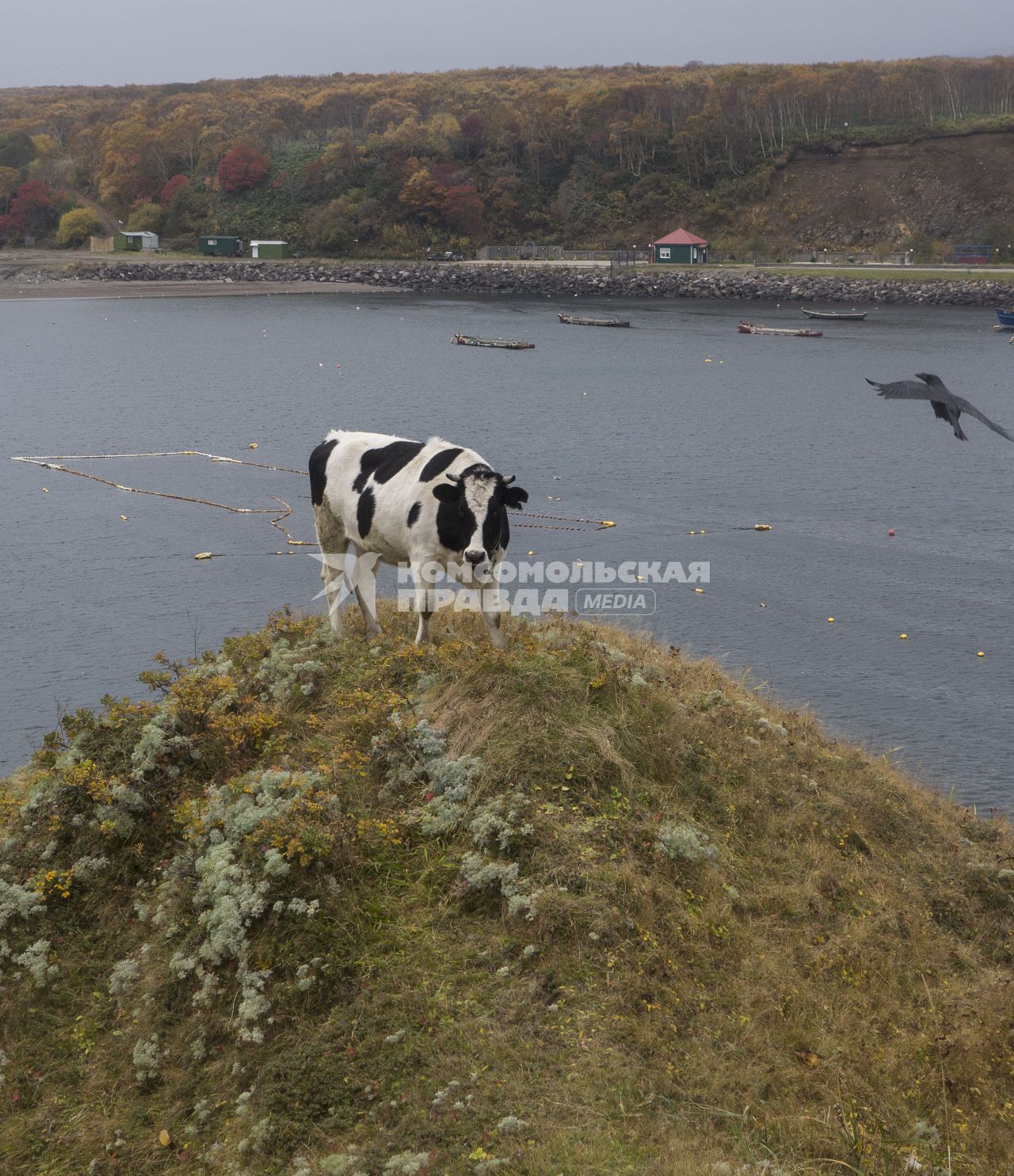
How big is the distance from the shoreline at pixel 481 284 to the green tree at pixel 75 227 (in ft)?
69.5

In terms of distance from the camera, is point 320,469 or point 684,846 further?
point 320,469

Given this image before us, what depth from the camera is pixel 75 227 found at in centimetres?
17538

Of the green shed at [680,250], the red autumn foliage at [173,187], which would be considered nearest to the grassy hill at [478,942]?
the green shed at [680,250]

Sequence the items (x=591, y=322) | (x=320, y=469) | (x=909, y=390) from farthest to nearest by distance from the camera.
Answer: (x=591, y=322)
(x=320, y=469)
(x=909, y=390)

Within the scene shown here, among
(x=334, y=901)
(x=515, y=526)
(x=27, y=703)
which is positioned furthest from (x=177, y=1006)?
(x=515, y=526)

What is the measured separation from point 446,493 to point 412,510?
0.68 m

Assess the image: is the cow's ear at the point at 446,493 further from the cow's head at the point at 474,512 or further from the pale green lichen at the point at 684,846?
the pale green lichen at the point at 684,846

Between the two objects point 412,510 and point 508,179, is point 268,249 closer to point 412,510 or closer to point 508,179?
point 508,179

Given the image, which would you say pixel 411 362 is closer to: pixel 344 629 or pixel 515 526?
pixel 515 526

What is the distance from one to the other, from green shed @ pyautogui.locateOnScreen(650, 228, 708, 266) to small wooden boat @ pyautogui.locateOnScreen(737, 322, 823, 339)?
55.4m

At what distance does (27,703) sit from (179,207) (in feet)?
581

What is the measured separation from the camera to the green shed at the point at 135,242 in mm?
169250

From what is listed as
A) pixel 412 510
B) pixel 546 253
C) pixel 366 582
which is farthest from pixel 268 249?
pixel 412 510

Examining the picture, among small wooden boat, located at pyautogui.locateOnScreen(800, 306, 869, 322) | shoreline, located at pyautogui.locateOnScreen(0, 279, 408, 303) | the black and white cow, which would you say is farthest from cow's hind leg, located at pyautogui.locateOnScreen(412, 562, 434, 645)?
shoreline, located at pyautogui.locateOnScreen(0, 279, 408, 303)
